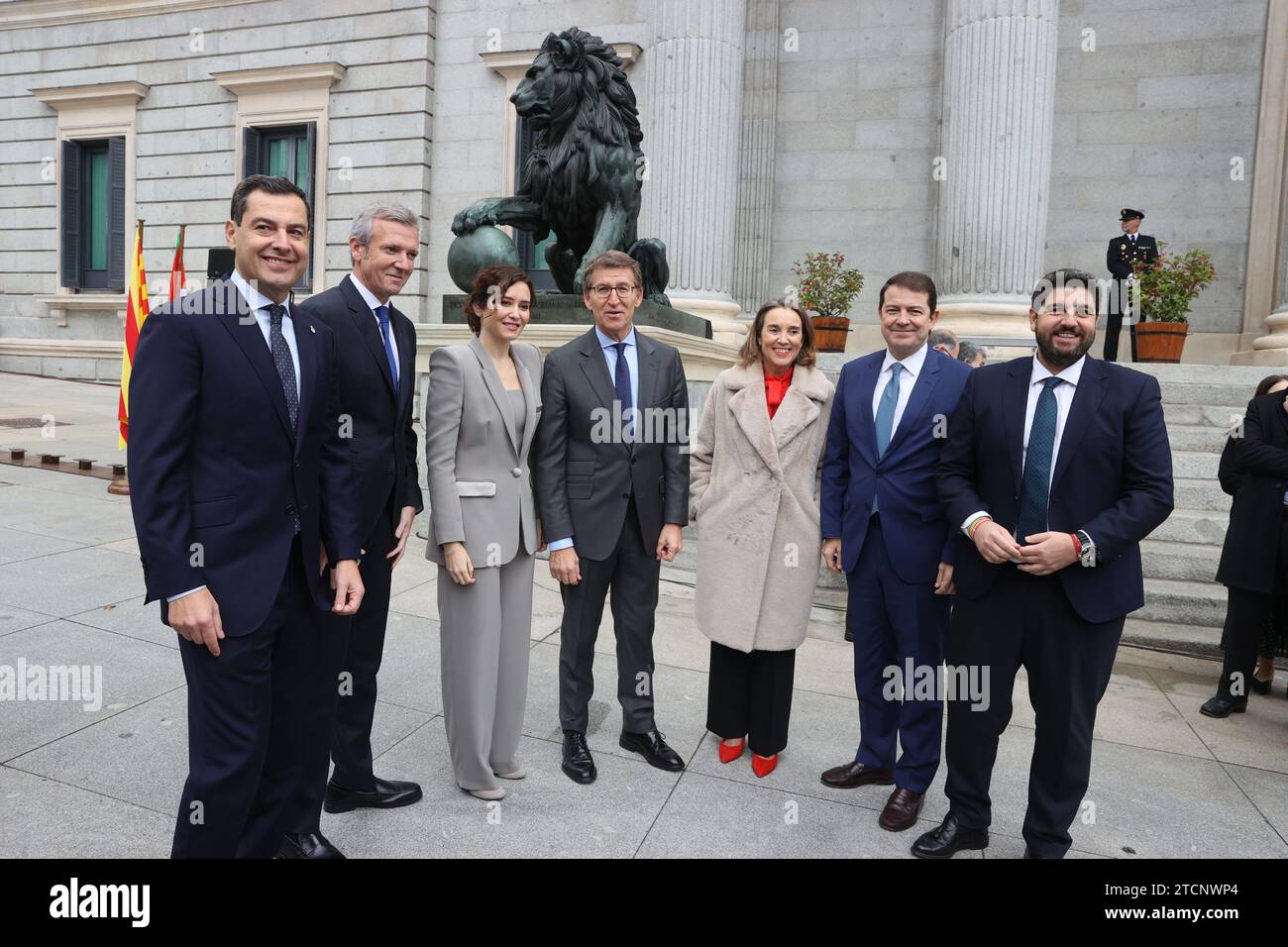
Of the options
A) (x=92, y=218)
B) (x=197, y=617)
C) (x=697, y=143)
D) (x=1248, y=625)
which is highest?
(x=697, y=143)

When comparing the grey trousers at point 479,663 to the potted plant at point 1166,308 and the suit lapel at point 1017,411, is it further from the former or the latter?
the potted plant at point 1166,308

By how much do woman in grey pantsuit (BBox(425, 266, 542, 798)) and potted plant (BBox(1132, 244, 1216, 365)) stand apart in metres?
9.90

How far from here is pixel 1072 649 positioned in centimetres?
282

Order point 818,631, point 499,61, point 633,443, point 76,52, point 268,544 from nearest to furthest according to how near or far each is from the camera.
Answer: point 268,544
point 633,443
point 818,631
point 499,61
point 76,52

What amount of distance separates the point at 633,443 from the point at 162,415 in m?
1.97

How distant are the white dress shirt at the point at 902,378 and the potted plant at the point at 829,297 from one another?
28.2 feet

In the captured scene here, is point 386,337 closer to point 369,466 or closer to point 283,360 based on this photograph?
point 369,466

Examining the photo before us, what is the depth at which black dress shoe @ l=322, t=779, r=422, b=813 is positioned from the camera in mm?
3189

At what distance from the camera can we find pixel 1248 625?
15.4 ft

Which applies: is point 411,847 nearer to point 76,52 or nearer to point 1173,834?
point 1173,834

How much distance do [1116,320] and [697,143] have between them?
622cm

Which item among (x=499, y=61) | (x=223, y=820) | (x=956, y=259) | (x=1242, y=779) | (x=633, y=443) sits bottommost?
(x=1242, y=779)

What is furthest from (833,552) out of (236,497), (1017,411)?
(236,497)
